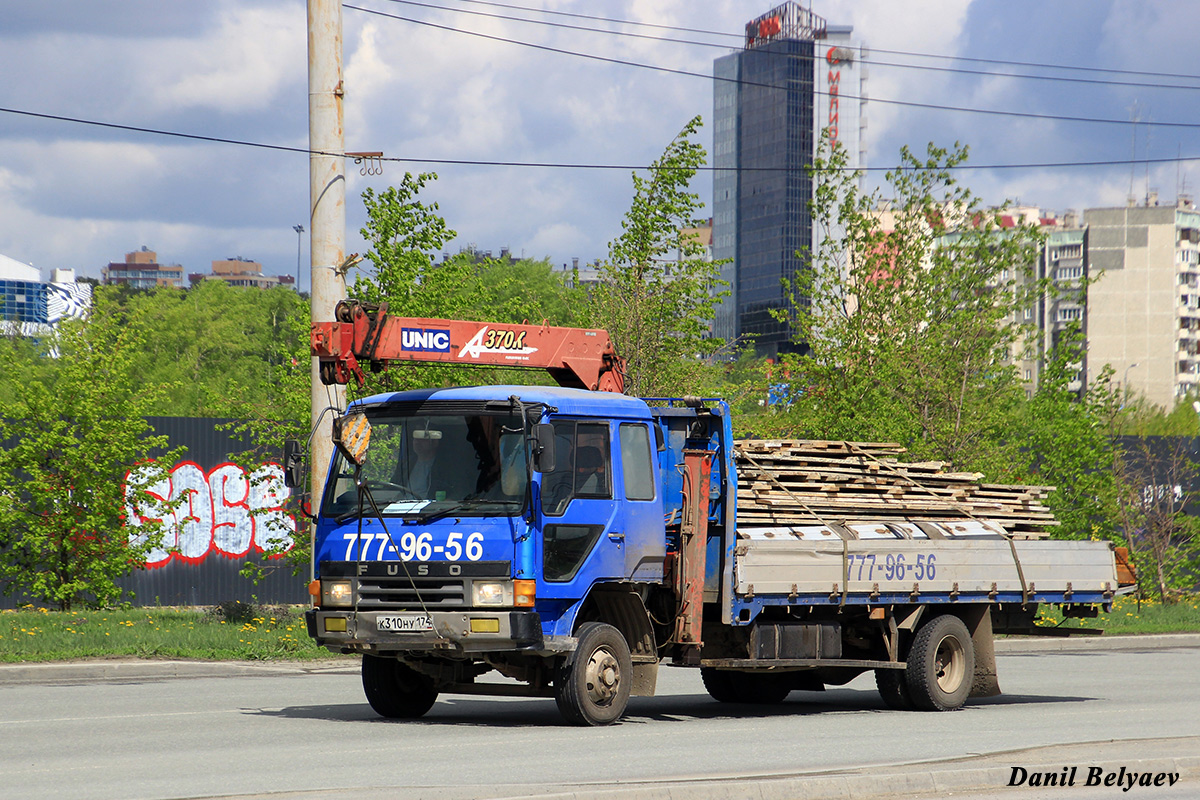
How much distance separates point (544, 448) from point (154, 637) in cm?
991

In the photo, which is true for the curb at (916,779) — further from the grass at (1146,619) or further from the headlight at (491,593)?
the grass at (1146,619)

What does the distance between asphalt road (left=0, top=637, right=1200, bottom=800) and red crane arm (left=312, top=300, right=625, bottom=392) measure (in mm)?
3196

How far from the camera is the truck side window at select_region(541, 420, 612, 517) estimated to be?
11.4m

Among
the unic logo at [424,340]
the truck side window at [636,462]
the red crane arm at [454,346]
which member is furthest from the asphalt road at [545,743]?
the unic logo at [424,340]

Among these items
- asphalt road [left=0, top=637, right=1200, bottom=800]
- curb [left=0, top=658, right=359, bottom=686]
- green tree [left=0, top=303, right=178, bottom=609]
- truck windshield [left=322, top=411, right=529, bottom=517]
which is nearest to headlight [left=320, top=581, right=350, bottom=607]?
truck windshield [left=322, top=411, right=529, bottom=517]

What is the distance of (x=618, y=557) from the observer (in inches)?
460

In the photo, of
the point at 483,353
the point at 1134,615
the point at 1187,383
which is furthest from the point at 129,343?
the point at 1187,383

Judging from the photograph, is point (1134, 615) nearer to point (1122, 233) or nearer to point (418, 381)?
point (418, 381)

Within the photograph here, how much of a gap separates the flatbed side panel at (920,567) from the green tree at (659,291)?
35.4ft

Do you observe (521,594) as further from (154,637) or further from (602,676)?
(154,637)

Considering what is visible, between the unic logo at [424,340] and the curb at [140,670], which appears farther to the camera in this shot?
the curb at [140,670]

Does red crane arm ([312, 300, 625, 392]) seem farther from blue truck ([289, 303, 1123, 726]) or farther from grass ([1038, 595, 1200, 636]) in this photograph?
grass ([1038, 595, 1200, 636])

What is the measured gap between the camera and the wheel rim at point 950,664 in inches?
554

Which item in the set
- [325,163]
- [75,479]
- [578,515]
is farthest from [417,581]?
[75,479]
